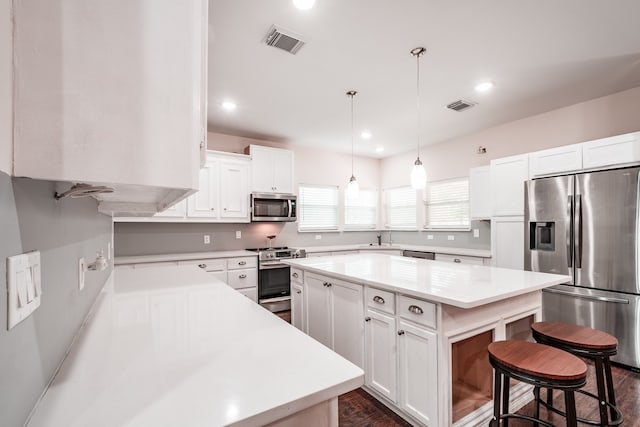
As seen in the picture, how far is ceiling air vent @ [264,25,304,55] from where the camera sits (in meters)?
2.22

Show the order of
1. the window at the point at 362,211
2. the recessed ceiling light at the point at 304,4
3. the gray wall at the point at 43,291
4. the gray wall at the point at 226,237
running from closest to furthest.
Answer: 1. the gray wall at the point at 43,291
2. the recessed ceiling light at the point at 304,4
3. the gray wall at the point at 226,237
4. the window at the point at 362,211

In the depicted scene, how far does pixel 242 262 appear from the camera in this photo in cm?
410

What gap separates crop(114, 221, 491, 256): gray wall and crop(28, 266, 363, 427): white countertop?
10.0ft

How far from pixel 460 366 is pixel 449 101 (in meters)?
2.84

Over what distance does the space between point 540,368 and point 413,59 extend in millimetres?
2443

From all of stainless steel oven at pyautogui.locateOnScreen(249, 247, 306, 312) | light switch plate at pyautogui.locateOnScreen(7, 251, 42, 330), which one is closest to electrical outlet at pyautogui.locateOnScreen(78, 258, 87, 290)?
light switch plate at pyautogui.locateOnScreen(7, 251, 42, 330)

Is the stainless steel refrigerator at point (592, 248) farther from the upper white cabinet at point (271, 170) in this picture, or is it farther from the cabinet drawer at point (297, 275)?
the upper white cabinet at point (271, 170)

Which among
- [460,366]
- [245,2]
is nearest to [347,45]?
[245,2]

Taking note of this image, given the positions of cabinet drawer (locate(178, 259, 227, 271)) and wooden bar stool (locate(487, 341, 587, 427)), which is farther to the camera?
cabinet drawer (locate(178, 259, 227, 271))

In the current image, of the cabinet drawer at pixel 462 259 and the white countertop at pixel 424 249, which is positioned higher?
the white countertop at pixel 424 249

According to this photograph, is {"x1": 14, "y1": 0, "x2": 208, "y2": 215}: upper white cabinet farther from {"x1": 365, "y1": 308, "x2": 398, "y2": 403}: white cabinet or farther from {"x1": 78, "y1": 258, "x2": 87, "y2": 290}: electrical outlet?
{"x1": 365, "y1": 308, "x2": 398, "y2": 403}: white cabinet

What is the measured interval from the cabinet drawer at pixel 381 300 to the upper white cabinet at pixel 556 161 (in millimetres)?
2670

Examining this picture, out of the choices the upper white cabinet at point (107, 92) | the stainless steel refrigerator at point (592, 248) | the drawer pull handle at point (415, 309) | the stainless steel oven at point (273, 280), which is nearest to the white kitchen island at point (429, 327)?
the drawer pull handle at point (415, 309)

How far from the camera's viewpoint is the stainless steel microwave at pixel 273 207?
14.6 ft
